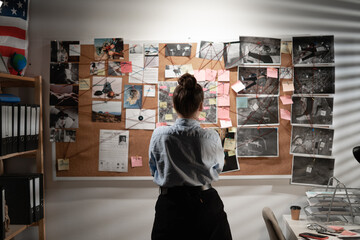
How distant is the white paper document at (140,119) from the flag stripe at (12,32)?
0.96m

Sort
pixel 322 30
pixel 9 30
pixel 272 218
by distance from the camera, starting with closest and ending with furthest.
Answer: pixel 272 218 < pixel 9 30 < pixel 322 30

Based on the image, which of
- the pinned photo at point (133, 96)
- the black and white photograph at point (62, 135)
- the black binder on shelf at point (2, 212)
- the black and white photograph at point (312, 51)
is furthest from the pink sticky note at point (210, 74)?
the black binder on shelf at point (2, 212)

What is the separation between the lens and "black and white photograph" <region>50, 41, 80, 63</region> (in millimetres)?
2277

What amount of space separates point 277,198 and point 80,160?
155 cm

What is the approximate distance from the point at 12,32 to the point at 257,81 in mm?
1844

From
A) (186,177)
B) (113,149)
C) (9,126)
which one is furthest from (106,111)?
(186,177)

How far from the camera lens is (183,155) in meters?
1.56

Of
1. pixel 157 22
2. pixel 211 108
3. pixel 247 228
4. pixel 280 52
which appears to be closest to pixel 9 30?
pixel 157 22

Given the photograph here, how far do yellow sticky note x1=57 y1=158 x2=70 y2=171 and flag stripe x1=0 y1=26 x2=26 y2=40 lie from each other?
3.14 ft

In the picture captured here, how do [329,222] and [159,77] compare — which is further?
[159,77]

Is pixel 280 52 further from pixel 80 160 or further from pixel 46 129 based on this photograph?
pixel 46 129

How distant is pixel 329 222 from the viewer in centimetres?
206

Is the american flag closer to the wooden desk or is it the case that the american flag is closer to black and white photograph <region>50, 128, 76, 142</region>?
black and white photograph <region>50, 128, 76, 142</region>

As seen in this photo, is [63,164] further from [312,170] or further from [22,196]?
[312,170]
